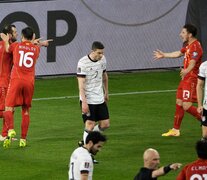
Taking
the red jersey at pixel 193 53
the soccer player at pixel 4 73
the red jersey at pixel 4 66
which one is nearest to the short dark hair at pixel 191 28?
the red jersey at pixel 193 53

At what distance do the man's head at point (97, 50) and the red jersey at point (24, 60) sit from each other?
147 cm

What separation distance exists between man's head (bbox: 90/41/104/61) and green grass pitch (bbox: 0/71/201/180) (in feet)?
5.85

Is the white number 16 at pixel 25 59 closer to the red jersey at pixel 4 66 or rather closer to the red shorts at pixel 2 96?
the red jersey at pixel 4 66

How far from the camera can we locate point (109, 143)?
17516 mm

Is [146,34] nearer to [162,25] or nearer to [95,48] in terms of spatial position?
[162,25]

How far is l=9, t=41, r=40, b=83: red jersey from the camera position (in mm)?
16938

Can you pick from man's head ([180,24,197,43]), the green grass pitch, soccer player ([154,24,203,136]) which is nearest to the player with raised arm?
the green grass pitch

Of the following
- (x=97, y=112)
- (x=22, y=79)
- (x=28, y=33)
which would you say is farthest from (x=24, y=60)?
(x=97, y=112)

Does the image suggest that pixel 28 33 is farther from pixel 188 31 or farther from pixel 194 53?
pixel 194 53

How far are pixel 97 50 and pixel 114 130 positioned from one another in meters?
3.49

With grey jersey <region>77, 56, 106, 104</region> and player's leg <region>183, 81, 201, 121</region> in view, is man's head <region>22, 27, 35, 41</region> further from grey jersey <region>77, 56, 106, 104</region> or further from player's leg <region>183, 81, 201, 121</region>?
player's leg <region>183, 81, 201, 121</region>

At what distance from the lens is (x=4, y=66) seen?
17891 mm

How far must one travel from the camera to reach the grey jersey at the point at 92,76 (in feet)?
52.6

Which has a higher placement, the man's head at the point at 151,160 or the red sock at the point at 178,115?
the red sock at the point at 178,115
